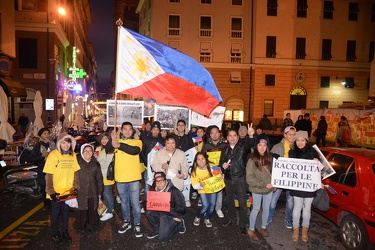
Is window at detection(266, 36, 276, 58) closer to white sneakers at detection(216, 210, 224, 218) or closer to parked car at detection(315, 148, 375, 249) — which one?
white sneakers at detection(216, 210, 224, 218)

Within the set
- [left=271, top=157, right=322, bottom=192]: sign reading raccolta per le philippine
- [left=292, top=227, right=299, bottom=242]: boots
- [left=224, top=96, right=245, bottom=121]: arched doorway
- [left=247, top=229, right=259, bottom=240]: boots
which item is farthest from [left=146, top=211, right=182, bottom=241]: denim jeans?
[left=224, top=96, right=245, bottom=121]: arched doorway

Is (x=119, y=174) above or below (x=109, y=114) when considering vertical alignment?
below

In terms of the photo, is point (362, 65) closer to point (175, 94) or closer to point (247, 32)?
point (247, 32)

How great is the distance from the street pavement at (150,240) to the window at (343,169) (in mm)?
1140

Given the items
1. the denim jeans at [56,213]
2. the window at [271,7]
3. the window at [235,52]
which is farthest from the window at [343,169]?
the window at [271,7]

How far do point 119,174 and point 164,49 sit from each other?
8.54 feet

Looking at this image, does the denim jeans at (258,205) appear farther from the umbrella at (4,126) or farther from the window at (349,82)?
the window at (349,82)

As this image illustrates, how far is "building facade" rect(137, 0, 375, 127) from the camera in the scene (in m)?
33.1

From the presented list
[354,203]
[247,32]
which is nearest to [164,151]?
[354,203]

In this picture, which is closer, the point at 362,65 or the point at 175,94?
the point at 175,94

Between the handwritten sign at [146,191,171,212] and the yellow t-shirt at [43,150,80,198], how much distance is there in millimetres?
1402

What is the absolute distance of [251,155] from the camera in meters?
5.65

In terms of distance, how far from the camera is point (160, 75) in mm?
6164

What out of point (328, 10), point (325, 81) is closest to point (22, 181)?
point (325, 81)
